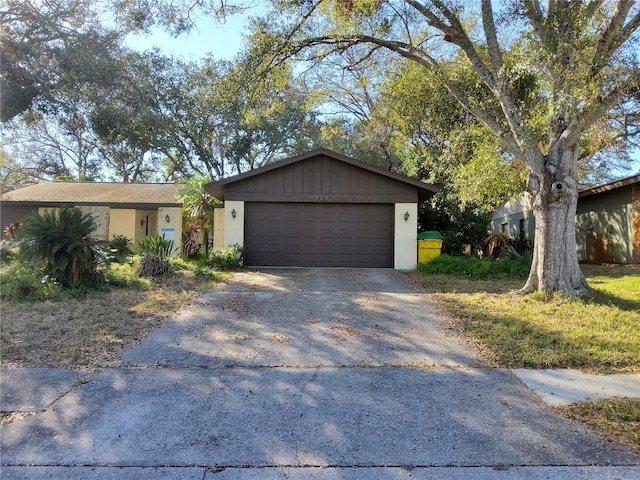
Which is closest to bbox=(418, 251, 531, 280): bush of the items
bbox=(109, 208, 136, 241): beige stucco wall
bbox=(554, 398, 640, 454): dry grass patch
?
bbox=(554, 398, 640, 454): dry grass patch

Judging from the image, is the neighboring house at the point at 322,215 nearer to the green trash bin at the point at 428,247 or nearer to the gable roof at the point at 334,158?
the gable roof at the point at 334,158

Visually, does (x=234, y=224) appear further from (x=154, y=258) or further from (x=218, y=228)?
(x=218, y=228)

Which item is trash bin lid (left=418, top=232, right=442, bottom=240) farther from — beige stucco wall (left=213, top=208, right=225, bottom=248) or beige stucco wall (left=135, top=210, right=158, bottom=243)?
beige stucco wall (left=135, top=210, right=158, bottom=243)

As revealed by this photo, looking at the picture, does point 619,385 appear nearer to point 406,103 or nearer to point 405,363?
point 405,363

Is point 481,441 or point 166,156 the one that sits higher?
point 166,156

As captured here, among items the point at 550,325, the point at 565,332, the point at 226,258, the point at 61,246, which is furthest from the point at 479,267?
the point at 61,246

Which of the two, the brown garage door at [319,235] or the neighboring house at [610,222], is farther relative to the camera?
the neighboring house at [610,222]

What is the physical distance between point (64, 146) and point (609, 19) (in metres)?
34.0

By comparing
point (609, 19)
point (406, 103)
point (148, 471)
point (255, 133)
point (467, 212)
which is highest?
point (255, 133)

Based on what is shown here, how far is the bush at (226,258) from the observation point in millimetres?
12445

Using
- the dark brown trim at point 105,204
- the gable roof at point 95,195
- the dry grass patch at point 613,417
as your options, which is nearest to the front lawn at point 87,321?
the dry grass patch at point 613,417

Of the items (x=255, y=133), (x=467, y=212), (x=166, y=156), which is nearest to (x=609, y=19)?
(x=467, y=212)

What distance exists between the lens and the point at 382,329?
6.33 metres

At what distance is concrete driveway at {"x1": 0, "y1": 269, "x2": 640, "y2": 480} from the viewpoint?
2816 mm
